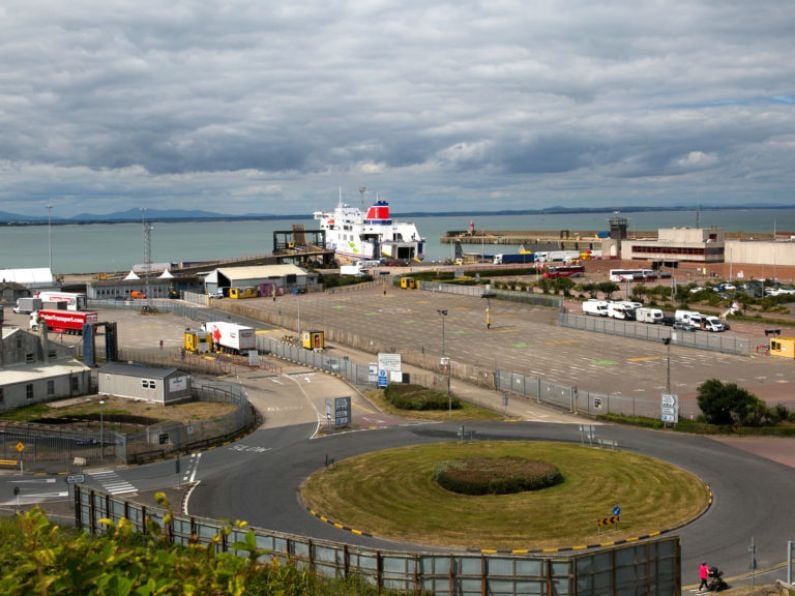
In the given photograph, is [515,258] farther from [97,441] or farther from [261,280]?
[97,441]

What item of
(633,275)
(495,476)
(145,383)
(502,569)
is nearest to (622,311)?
(633,275)

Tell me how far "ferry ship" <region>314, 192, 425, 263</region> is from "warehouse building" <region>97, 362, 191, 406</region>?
3854 inches

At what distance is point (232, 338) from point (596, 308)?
34.2m

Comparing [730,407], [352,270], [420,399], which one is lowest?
[420,399]

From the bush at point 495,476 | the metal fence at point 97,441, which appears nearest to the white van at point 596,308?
the metal fence at point 97,441

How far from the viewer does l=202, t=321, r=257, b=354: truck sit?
62.4 meters

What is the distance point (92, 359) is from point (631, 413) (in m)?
35.9

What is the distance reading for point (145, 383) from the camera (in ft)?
155

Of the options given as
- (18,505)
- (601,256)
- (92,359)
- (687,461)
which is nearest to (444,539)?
(687,461)

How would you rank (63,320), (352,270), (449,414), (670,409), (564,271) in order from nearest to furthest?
(670,409) → (449,414) → (63,320) → (564,271) → (352,270)

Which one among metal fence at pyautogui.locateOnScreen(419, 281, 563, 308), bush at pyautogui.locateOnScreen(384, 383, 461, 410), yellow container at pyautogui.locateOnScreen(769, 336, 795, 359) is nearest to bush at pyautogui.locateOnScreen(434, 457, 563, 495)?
bush at pyautogui.locateOnScreen(384, 383, 461, 410)

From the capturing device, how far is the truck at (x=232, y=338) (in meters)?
62.4

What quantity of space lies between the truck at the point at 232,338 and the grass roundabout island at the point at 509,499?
28.3m

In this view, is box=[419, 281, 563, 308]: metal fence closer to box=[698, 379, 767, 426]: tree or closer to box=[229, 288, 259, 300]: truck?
box=[229, 288, 259, 300]: truck
